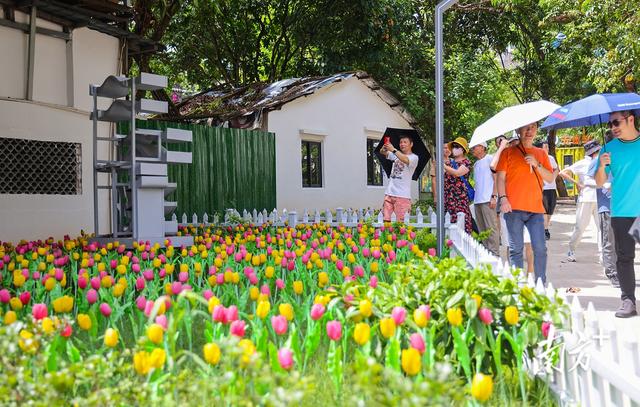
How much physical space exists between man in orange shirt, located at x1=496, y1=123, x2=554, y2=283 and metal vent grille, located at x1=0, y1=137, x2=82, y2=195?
764 cm

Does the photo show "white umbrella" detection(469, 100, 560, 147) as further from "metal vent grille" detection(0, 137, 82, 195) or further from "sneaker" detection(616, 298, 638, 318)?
"metal vent grille" detection(0, 137, 82, 195)

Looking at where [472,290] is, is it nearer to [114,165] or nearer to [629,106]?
[629,106]

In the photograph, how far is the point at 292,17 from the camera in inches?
906

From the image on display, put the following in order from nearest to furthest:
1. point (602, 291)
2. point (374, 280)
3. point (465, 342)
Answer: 1. point (465, 342)
2. point (374, 280)
3. point (602, 291)

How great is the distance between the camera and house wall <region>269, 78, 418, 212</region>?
1723cm

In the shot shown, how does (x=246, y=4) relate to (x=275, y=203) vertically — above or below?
above

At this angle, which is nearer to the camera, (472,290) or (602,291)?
(472,290)

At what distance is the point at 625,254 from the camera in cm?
597

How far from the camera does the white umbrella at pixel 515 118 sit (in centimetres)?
641

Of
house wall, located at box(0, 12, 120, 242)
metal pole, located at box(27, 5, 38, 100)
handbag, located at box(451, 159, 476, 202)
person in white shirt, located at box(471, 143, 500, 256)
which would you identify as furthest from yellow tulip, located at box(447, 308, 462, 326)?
metal pole, located at box(27, 5, 38, 100)

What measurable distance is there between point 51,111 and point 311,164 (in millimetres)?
8773

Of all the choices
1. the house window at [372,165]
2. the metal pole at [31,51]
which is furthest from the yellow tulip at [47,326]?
the house window at [372,165]

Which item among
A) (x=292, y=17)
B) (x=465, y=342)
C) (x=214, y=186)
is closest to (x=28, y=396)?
(x=465, y=342)

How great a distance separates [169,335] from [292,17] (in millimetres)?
21470
